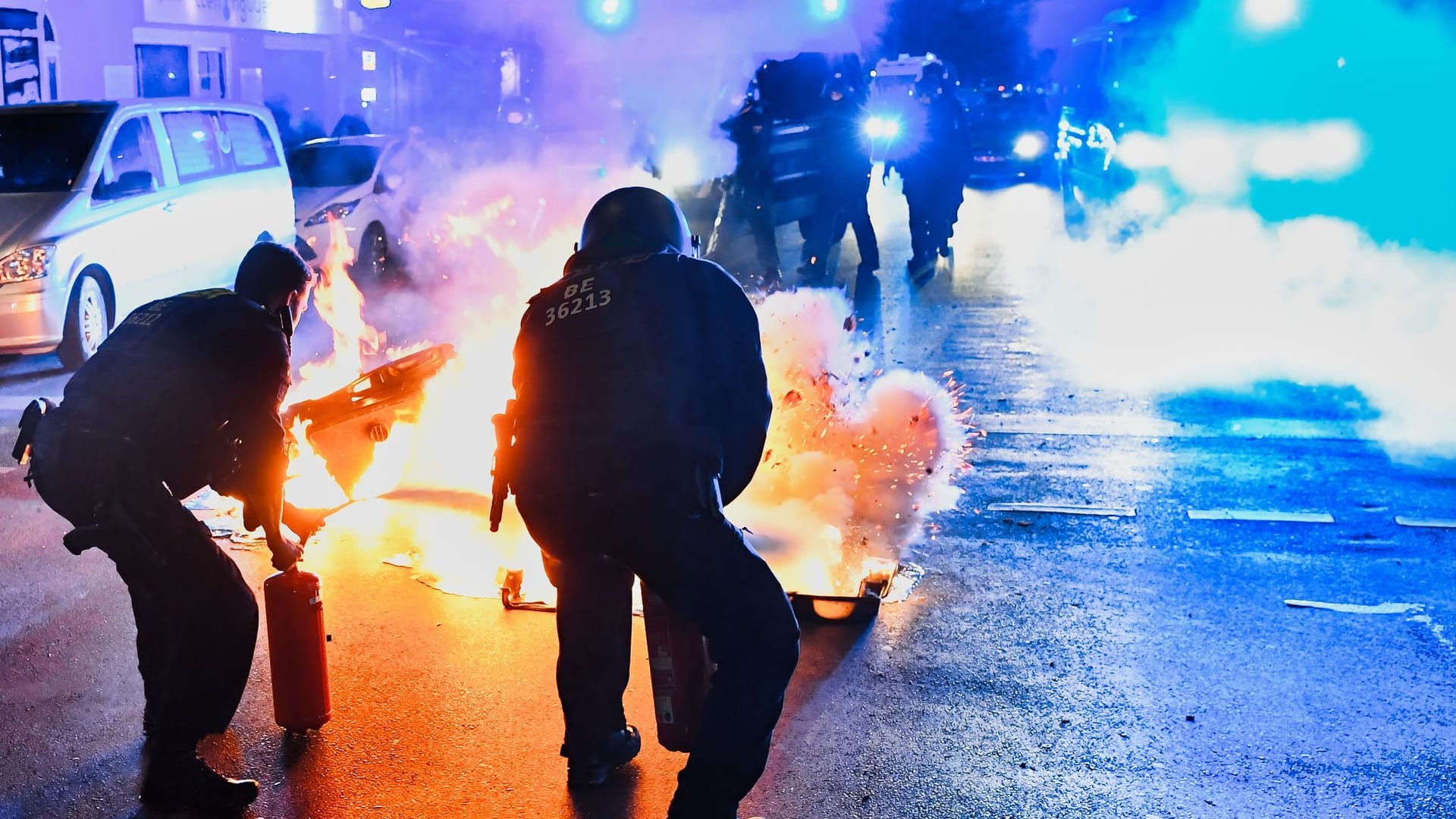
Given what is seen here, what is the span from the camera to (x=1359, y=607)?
16.6ft

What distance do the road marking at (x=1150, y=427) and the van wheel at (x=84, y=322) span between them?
22.2 ft

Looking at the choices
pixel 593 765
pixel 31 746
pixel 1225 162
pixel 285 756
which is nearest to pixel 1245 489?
pixel 593 765

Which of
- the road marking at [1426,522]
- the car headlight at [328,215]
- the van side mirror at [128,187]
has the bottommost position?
the road marking at [1426,522]

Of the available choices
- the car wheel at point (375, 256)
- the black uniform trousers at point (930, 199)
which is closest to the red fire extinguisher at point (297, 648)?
the car wheel at point (375, 256)

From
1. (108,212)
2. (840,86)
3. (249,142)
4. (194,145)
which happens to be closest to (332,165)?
(249,142)

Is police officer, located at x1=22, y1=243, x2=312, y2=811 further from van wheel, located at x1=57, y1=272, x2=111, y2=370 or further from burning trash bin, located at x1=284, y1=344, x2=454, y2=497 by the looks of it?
van wheel, located at x1=57, y1=272, x2=111, y2=370

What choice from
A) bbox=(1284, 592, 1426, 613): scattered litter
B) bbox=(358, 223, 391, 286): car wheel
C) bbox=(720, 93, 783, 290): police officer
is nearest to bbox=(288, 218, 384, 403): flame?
bbox=(358, 223, 391, 286): car wheel

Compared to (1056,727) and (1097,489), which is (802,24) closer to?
(1097,489)

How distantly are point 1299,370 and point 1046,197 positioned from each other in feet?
52.9

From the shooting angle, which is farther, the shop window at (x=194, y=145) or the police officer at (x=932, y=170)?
the police officer at (x=932, y=170)

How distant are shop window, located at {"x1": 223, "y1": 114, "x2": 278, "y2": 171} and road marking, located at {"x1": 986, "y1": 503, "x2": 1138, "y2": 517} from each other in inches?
337

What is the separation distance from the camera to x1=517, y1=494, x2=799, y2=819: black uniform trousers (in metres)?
3.01

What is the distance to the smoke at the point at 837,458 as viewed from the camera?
567 centimetres

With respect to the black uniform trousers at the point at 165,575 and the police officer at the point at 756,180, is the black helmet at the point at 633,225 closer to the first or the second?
the black uniform trousers at the point at 165,575
